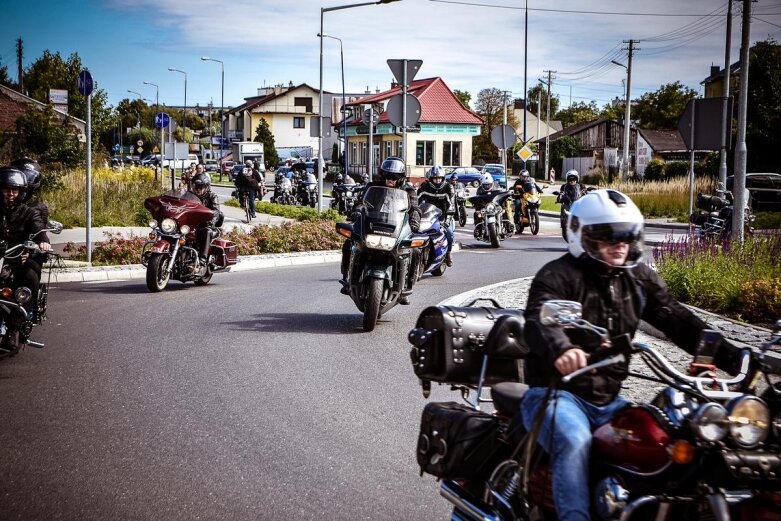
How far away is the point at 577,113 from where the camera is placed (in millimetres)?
156875

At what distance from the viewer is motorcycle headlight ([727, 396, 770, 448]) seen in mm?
2889

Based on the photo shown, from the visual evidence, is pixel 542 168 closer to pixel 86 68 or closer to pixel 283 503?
pixel 86 68

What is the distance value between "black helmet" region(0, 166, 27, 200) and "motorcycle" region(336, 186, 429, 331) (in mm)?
3370

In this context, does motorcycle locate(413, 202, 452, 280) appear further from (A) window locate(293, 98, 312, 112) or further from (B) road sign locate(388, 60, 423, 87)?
(A) window locate(293, 98, 312, 112)

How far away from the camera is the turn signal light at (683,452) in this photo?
3.01m

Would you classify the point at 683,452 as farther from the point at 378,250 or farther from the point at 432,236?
the point at 432,236

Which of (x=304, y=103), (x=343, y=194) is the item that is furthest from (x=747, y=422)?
(x=304, y=103)

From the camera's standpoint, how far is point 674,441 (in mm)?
3078

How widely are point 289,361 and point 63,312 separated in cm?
442

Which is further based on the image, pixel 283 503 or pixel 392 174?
pixel 392 174

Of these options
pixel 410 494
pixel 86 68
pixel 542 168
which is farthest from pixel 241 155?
pixel 410 494

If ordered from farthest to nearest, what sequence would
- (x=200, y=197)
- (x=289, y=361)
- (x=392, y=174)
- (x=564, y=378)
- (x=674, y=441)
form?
(x=200, y=197), (x=392, y=174), (x=289, y=361), (x=564, y=378), (x=674, y=441)

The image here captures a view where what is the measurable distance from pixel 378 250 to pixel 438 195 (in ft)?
26.7

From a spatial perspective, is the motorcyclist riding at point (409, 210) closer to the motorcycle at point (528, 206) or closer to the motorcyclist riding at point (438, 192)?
the motorcyclist riding at point (438, 192)
